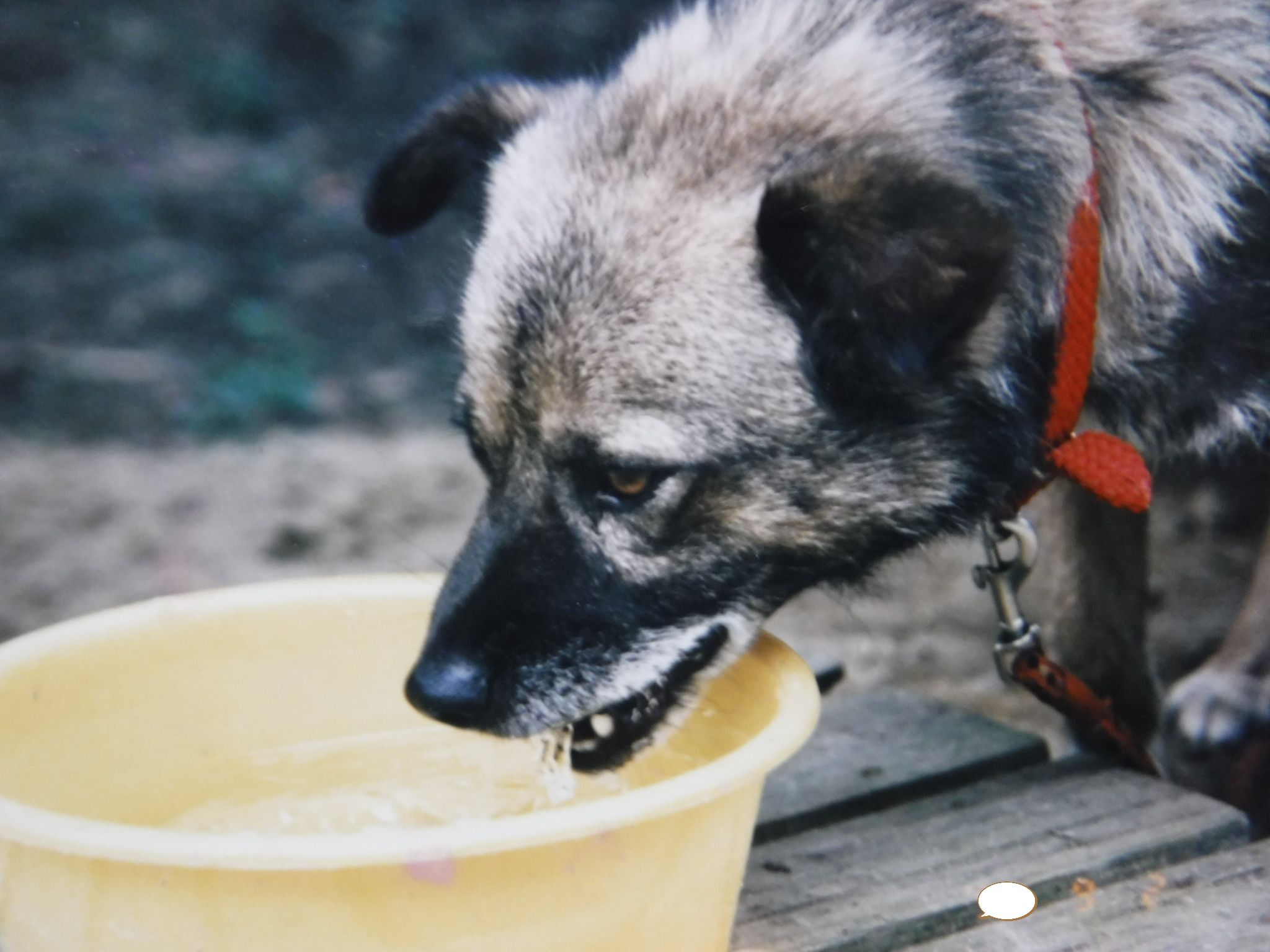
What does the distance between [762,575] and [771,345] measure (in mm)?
271

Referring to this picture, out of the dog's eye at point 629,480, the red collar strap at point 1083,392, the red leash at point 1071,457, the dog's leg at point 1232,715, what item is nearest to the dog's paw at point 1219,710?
the dog's leg at point 1232,715

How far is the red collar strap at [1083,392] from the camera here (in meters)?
1.58

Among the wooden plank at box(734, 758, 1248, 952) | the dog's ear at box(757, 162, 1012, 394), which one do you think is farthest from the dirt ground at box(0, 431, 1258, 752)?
the dog's ear at box(757, 162, 1012, 394)

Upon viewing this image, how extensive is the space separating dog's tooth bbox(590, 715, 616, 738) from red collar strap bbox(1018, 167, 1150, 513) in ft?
2.07

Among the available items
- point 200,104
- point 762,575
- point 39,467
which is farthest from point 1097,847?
point 200,104

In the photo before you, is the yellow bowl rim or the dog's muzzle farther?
the dog's muzzle

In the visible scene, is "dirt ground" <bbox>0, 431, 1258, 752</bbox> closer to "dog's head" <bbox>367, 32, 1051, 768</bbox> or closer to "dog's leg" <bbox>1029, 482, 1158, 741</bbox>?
"dog's leg" <bbox>1029, 482, 1158, 741</bbox>

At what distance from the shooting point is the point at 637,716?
1628 mm

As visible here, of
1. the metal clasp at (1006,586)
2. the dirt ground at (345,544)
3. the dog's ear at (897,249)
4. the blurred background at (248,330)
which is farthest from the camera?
the blurred background at (248,330)

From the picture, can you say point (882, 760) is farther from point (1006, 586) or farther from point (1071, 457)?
point (1071, 457)

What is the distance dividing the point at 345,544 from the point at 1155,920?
2.32 metres

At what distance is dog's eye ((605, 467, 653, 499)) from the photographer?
1502mm

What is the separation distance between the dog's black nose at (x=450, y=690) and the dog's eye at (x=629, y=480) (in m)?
0.25

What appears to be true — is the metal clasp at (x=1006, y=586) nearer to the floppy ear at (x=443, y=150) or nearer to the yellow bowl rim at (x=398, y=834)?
the yellow bowl rim at (x=398, y=834)
